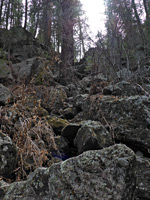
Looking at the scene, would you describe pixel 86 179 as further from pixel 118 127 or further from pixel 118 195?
pixel 118 127

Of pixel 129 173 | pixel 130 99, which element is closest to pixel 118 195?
pixel 129 173

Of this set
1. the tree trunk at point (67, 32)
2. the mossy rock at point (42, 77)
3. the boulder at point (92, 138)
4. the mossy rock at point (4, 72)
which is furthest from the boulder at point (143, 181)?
the tree trunk at point (67, 32)

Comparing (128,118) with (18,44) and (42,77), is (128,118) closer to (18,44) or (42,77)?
(42,77)

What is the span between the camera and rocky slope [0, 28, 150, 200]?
1.42 metres

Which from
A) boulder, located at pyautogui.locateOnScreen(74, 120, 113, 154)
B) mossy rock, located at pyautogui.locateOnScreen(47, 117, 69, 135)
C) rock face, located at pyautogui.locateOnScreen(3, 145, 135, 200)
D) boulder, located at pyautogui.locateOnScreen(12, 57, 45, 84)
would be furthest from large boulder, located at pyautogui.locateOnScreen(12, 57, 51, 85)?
rock face, located at pyautogui.locateOnScreen(3, 145, 135, 200)

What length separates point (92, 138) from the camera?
2666 millimetres

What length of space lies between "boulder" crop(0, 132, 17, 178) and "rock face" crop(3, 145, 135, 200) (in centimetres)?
46

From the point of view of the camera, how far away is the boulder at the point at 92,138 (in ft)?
8.75

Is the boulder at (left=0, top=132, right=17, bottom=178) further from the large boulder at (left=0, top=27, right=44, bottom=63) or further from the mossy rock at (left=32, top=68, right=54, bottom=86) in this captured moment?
the large boulder at (left=0, top=27, right=44, bottom=63)

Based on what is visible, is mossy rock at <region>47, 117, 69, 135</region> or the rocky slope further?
mossy rock at <region>47, 117, 69, 135</region>

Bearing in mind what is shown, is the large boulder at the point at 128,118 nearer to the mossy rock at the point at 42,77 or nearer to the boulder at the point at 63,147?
the boulder at the point at 63,147

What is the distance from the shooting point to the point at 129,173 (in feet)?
4.49

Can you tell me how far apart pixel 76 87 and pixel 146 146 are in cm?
403

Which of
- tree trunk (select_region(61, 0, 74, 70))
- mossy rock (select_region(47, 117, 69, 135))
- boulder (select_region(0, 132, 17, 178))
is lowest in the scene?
boulder (select_region(0, 132, 17, 178))
